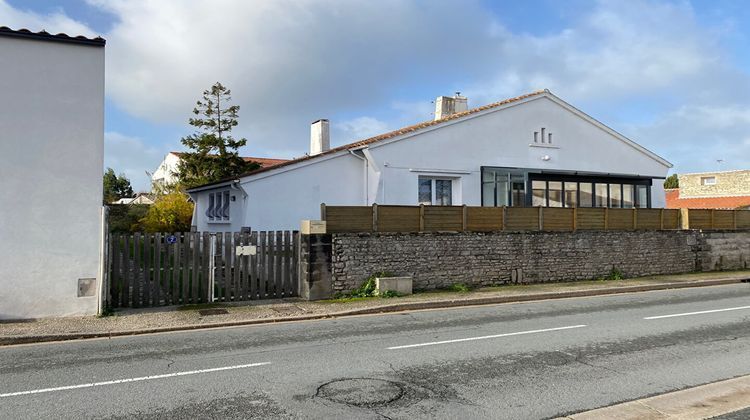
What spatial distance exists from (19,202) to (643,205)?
79.0 ft

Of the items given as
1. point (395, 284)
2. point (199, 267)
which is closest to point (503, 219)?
point (395, 284)

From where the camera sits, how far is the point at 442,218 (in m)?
15.9

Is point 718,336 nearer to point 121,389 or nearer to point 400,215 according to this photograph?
point 400,215

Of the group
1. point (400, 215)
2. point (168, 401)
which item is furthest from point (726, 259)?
point (168, 401)

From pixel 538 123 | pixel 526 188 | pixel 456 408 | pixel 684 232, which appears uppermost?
pixel 538 123

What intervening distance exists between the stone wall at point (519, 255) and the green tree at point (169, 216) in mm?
17446

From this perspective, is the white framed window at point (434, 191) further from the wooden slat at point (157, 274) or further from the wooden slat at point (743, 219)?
the wooden slat at point (743, 219)

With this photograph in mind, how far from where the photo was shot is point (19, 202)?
11.0 m

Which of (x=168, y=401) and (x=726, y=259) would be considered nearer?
(x=168, y=401)

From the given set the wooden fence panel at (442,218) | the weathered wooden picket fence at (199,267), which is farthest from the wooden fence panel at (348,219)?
the wooden fence panel at (442,218)

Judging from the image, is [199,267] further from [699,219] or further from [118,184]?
[118,184]

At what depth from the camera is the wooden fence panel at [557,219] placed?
17797mm

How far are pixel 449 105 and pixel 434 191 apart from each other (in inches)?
276

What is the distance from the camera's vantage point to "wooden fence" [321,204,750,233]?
14703 mm
